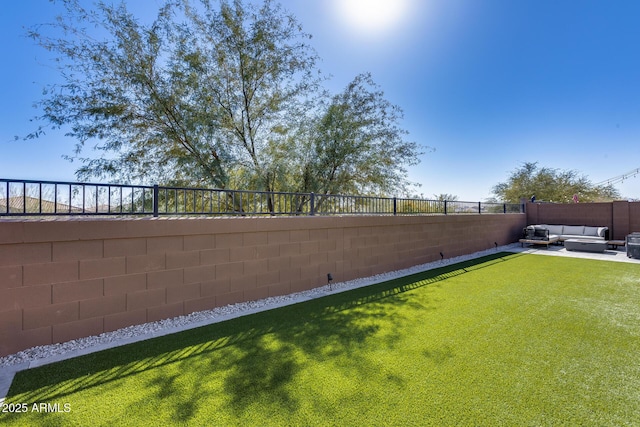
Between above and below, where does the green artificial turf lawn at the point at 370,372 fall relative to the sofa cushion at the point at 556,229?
below

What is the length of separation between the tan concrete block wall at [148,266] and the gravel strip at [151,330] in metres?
0.07

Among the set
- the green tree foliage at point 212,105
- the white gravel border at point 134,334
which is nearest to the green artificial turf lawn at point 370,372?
the white gravel border at point 134,334

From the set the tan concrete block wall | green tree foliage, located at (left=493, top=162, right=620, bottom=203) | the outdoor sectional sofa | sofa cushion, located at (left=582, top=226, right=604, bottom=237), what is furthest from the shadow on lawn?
green tree foliage, located at (left=493, top=162, right=620, bottom=203)

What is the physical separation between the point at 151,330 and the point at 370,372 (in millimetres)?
2483

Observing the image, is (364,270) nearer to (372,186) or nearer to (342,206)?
(342,206)

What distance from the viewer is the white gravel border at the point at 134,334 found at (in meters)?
2.43

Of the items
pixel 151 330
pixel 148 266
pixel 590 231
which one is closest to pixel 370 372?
pixel 151 330

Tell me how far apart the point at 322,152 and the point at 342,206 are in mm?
2583

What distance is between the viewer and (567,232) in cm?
1080

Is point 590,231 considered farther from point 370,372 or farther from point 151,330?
point 151,330

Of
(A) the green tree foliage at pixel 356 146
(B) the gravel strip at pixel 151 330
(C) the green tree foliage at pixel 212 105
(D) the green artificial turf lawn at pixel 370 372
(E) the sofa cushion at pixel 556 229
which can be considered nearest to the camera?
(D) the green artificial turf lawn at pixel 370 372

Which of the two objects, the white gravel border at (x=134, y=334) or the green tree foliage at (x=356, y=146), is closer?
the white gravel border at (x=134, y=334)

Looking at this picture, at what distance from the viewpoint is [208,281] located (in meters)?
3.76

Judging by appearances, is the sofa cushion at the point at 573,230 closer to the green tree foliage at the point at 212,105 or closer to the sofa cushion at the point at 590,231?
the sofa cushion at the point at 590,231
